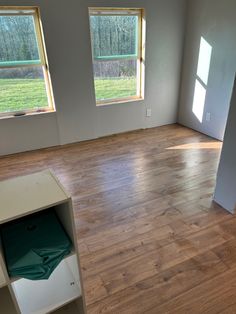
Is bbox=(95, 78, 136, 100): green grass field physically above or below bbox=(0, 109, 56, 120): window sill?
above

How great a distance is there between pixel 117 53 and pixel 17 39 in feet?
4.79

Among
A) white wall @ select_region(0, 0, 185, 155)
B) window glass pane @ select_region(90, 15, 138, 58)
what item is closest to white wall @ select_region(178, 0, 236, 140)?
white wall @ select_region(0, 0, 185, 155)

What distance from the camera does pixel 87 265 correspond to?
173 cm

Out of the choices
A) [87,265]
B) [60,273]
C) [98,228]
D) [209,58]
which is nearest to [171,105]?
[209,58]

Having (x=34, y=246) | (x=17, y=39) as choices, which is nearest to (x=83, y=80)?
(x=17, y=39)

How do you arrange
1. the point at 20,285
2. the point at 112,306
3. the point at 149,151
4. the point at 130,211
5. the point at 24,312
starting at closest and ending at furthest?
the point at 24,312 → the point at 20,285 → the point at 112,306 → the point at 130,211 → the point at 149,151

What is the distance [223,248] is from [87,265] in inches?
41.3

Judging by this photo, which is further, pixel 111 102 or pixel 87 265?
pixel 111 102

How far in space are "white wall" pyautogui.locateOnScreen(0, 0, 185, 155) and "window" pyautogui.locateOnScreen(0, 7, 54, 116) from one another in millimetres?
144

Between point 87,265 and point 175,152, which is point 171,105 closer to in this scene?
point 175,152

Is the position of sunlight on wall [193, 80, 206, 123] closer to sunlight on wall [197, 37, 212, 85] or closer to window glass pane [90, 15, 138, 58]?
sunlight on wall [197, 37, 212, 85]

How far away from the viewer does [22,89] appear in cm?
335

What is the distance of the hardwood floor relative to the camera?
4.98 feet

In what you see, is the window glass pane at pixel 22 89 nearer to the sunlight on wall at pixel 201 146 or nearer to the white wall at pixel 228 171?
the sunlight on wall at pixel 201 146
